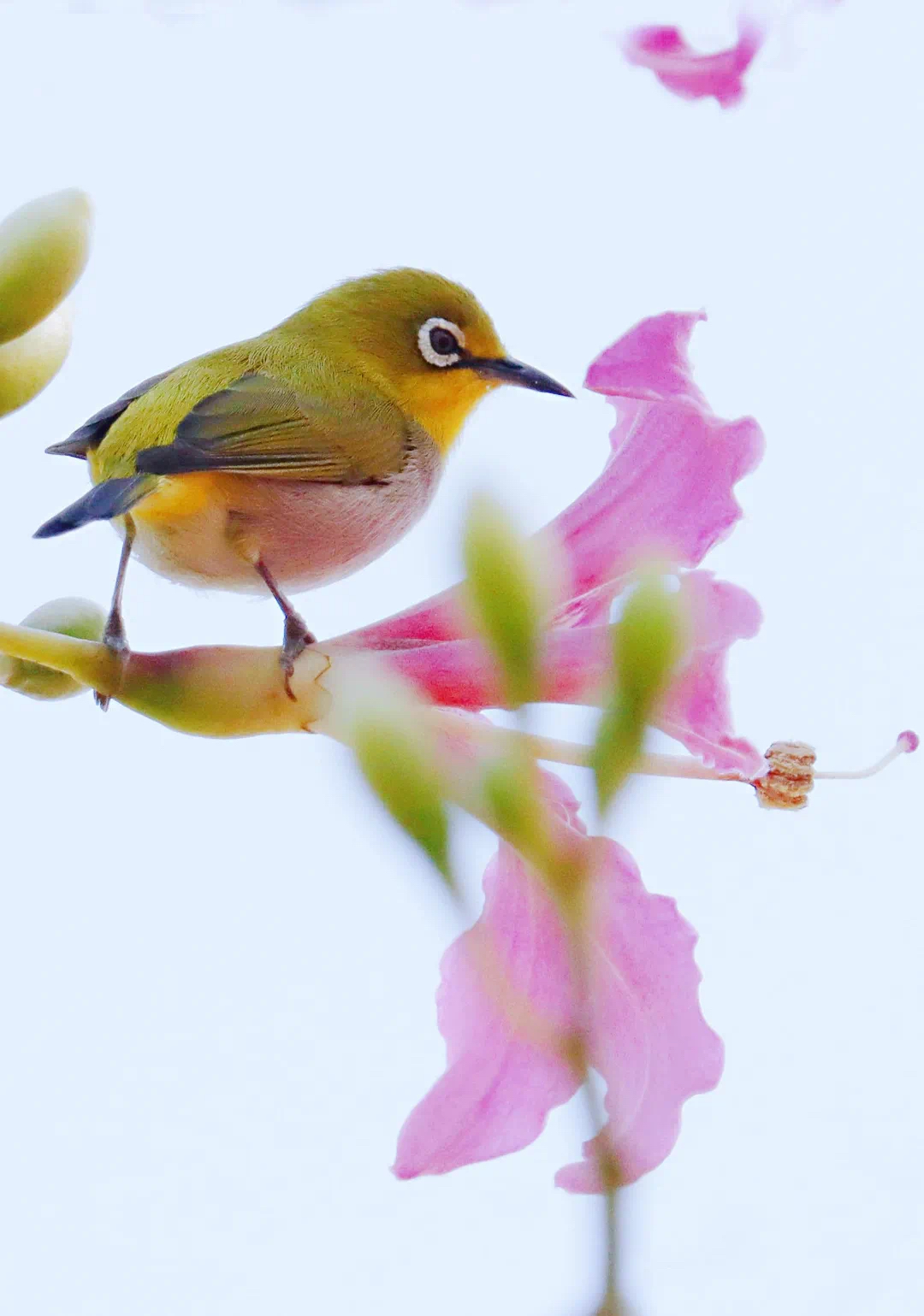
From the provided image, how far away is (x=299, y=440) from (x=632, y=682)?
1.96 feet

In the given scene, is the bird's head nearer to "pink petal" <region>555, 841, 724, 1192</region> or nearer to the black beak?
the black beak

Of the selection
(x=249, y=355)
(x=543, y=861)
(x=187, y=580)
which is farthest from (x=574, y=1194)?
(x=249, y=355)

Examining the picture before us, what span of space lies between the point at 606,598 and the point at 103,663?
0.16 metres

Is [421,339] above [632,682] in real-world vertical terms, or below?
below

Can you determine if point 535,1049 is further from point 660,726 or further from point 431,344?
point 431,344

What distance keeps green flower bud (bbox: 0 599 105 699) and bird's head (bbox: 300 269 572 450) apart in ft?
1.02

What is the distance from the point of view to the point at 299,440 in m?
0.75

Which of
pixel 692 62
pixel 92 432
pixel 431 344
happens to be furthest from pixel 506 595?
pixel 431 344

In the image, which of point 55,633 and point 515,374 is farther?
point 515,374

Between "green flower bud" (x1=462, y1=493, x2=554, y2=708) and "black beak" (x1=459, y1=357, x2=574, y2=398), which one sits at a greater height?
"green flower bud" (x1=462, y1=493, x2=554, y2=708)

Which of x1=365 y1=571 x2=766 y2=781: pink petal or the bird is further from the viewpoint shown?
the bird

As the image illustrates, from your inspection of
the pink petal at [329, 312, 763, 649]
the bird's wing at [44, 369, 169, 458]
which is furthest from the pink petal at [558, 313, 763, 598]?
the bird's wing at [44, 369, 169, 458]

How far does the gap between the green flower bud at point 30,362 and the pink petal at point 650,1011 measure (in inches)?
8.6

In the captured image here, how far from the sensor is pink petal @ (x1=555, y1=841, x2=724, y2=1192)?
36 centimetres
